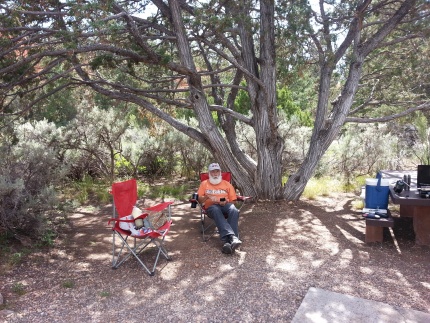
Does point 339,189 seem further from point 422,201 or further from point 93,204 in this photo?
point 93,204

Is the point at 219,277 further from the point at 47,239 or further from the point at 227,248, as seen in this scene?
the point at 47,239

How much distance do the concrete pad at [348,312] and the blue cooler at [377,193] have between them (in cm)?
193

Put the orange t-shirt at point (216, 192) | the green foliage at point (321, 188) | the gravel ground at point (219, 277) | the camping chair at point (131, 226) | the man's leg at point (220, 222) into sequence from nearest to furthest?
the gravel ground at point (219, 277) → the camping chair at point (131, 226) → the man's leg at point (220, 222) → the orange t-shirt at point (216, 192) → the green foliage at point (321, 188)

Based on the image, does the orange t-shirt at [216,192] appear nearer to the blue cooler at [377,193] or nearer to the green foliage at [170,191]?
the blue cooler at [377,193]

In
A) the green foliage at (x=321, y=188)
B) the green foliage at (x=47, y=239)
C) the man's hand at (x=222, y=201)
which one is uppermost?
the man's hand at (x=222, y=201)

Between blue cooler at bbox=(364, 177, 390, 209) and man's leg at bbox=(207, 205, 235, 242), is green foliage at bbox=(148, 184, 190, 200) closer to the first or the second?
man's leg at bbox=(207, 205, 235, 242)

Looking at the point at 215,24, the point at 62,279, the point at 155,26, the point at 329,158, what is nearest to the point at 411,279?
the point at 62,279

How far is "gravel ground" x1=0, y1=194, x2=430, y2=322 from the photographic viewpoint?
Result: 3.05 meters

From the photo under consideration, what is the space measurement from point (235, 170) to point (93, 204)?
2.79 m

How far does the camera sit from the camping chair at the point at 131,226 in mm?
3936

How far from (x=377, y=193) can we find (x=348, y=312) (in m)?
2.23

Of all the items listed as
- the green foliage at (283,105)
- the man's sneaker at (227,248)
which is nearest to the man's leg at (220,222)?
the man's sneaker at (227,248)

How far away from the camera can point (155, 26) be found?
6125 millimetres

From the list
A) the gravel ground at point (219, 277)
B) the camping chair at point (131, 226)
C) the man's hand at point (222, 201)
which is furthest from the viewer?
the man's hand at point (222, 201)
